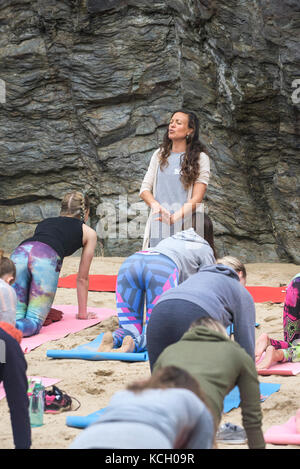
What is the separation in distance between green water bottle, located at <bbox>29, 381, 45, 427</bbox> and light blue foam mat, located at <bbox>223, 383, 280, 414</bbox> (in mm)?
787

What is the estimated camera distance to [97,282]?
21.0ft

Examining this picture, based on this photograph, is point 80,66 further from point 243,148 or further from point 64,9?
point 243,148

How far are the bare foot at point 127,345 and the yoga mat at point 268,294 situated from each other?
6.77 feet

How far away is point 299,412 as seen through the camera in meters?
2.32

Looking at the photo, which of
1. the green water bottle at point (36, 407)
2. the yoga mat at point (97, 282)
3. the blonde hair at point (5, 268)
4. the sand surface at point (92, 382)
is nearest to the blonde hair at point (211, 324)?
the sand surface at point (92, 382)

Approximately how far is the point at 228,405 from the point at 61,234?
2.13 m

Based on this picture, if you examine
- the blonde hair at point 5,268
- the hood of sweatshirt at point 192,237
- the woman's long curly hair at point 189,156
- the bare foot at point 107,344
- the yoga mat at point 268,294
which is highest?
the woman's long curly hair at point 189,156

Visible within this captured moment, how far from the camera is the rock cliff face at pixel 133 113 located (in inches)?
307

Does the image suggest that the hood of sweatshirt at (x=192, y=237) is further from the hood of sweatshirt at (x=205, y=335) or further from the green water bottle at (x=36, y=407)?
the hood of sweatshirt at (x=205, y=335)

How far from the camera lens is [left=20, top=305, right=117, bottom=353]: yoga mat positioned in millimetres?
3986

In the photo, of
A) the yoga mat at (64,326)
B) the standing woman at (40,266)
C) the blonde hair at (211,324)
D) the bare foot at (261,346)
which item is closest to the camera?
the blonde hair at (211,324)

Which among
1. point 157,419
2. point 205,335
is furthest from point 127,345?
point 157,419
